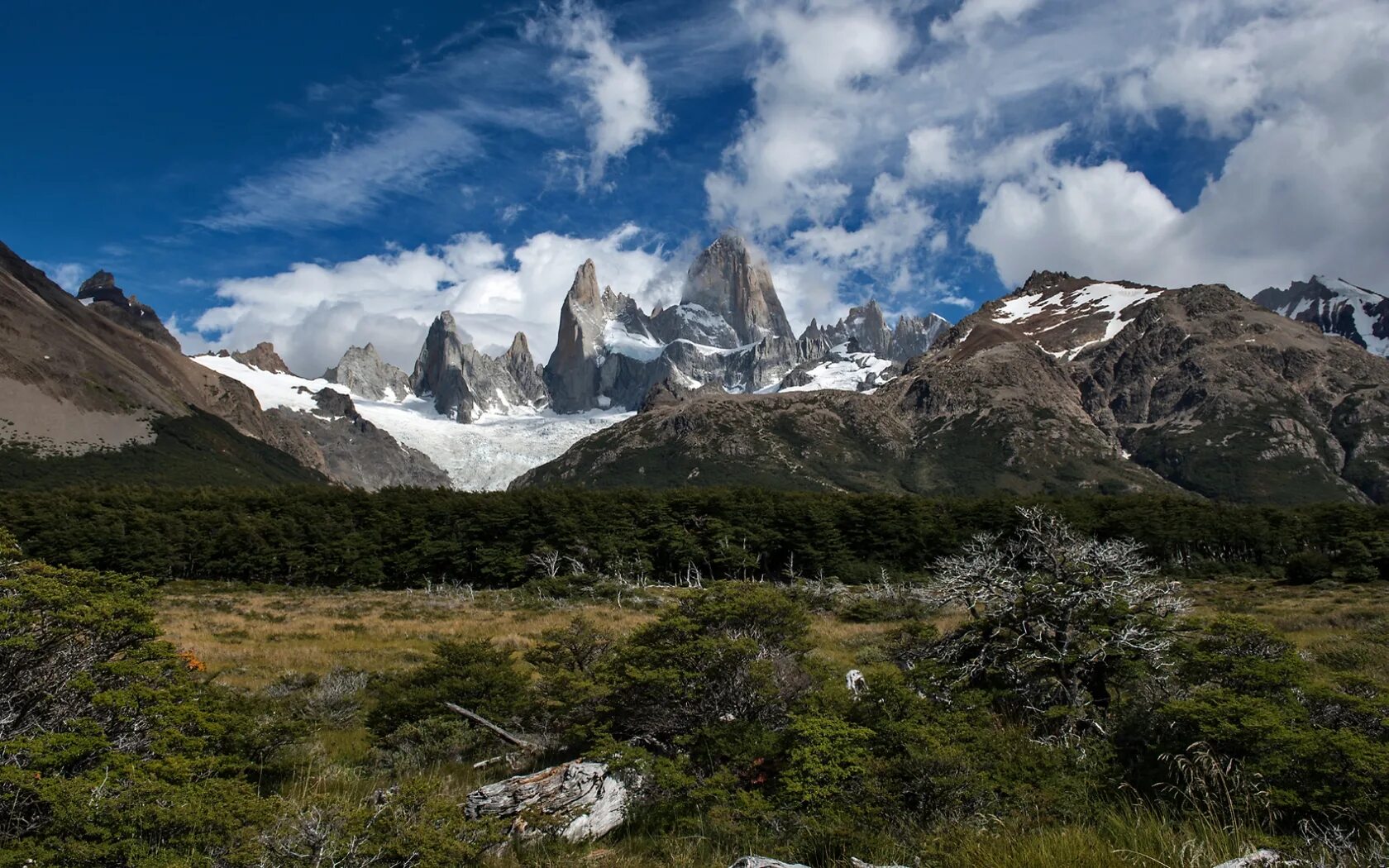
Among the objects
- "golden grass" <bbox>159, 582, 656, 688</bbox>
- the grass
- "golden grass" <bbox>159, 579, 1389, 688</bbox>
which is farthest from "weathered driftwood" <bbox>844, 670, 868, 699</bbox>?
"golden grass" <bbox>159, 582, 656, 688</bbox>

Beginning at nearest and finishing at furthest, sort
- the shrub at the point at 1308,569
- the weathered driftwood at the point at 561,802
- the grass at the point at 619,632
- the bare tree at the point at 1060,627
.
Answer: the grass at the point at 619,632, the weathered driftwood at the point at 561,802, the bare tree at the point at 1060,627, the shrub at the point at 1308,569

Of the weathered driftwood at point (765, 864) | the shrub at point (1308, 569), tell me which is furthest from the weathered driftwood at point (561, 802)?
the shrub at point (1308, 569)

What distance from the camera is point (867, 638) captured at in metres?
26.0

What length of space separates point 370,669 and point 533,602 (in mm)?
27241

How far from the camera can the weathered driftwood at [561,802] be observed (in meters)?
8.13

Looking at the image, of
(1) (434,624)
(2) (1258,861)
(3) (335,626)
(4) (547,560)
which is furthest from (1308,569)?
(2) (1258,861)

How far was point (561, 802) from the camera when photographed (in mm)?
8656

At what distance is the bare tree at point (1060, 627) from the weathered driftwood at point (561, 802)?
5095mm

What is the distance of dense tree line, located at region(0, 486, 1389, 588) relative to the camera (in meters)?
71.1

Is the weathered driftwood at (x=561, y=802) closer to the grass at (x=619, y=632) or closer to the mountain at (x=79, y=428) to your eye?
the grass at (x=619, y=632)

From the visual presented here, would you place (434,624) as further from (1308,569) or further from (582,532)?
(1308,569)

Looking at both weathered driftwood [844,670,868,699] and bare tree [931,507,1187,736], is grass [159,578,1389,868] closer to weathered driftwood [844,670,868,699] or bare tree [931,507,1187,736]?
weathered driftwood [844,670,868,699]

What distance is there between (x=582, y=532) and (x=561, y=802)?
6848 centimetres

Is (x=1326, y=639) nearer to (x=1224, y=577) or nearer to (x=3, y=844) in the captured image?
(x=3, y=844)
